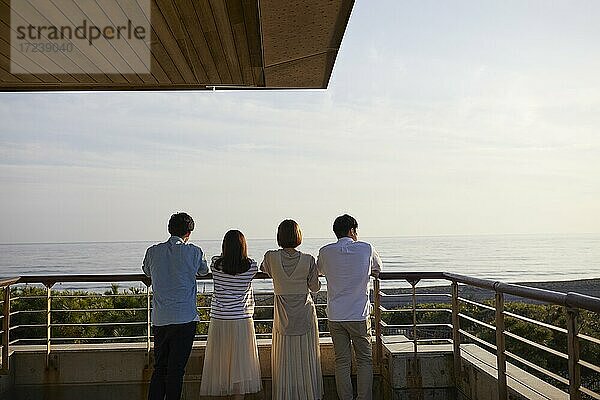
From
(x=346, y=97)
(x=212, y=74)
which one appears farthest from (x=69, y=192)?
(x=212, y=74)

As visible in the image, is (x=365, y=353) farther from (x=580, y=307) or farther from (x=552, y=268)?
(x=552, y=268)

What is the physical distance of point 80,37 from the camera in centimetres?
496

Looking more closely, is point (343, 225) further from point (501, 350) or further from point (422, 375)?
point (501, 350)

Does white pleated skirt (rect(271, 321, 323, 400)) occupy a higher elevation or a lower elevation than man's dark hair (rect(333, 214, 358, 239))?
lower

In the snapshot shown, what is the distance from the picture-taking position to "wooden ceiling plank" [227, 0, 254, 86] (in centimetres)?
464

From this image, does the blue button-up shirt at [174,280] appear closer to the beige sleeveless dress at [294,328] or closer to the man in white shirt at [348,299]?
the beige sleeveless dress at [294,328]

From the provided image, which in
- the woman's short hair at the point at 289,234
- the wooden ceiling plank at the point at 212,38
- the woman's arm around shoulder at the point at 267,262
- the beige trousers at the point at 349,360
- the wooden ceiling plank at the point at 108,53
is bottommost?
the beige trousers at the point at 349,360

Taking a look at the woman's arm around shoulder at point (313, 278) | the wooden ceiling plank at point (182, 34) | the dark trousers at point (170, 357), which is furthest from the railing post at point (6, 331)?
the woman's arm around shoulder at point (313, 278)

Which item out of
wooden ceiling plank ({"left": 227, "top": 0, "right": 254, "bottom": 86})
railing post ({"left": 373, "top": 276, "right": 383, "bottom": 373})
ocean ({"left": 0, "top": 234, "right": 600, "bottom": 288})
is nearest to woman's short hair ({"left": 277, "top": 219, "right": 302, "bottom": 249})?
railing post ({"left": 373, "top": 276, "right": 383, "bottom": 373})

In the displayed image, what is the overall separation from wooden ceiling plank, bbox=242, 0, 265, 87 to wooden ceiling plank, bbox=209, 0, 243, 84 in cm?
9

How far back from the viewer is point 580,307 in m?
3.52

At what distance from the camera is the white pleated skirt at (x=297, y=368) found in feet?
18.9

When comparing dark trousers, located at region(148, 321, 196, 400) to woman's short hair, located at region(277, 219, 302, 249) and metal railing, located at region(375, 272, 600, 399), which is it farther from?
metal railing, located at region(375, 272, 600, 399)

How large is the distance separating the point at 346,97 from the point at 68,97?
12.9m
